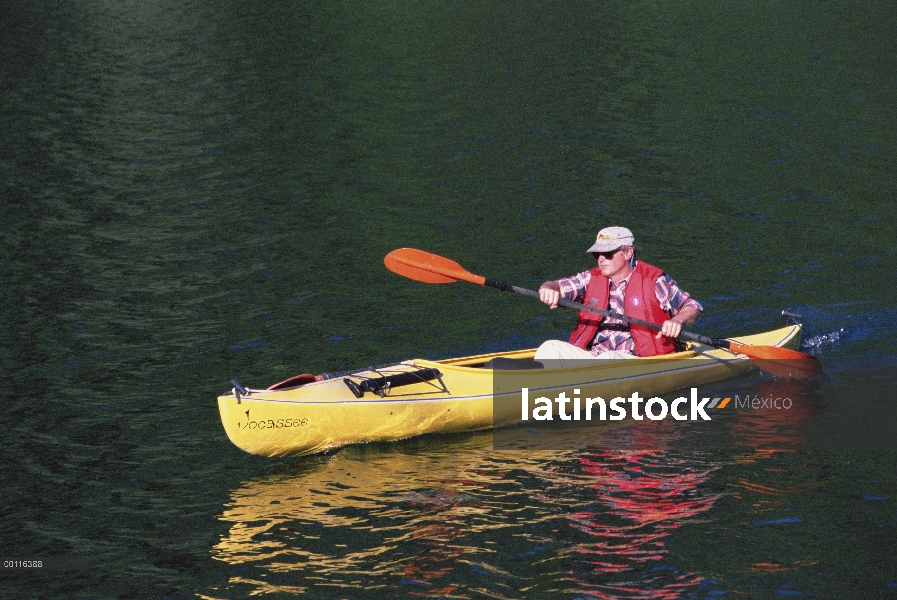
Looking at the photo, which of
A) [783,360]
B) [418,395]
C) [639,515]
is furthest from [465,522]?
[783,360]

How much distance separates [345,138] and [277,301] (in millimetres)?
9158

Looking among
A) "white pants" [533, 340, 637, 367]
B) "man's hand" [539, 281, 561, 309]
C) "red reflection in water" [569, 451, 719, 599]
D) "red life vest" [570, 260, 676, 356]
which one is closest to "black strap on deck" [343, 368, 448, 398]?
"white pants" [533, 340, 637, 367]

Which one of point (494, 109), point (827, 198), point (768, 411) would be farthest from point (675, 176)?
point (768, 411)

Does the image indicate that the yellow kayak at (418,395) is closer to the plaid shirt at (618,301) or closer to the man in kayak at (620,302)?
the man in kayak at (620,302)

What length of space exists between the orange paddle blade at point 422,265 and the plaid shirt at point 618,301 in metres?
1.22

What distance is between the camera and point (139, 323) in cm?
1361

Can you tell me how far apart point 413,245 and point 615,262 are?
6112mm

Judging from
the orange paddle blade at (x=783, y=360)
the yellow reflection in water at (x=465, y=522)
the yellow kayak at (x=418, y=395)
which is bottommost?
the yellow reflection in water at (x=465, y=522)

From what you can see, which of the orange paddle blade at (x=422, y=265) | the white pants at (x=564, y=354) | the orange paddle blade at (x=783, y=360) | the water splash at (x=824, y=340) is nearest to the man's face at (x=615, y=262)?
the white pants at (x=564, y=354)

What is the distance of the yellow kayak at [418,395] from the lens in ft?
31.9

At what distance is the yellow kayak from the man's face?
2.85 ft

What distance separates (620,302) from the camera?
11125 mm

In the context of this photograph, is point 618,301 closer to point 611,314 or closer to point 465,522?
point 611,314

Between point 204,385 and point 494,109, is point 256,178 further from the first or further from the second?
point 204,385
